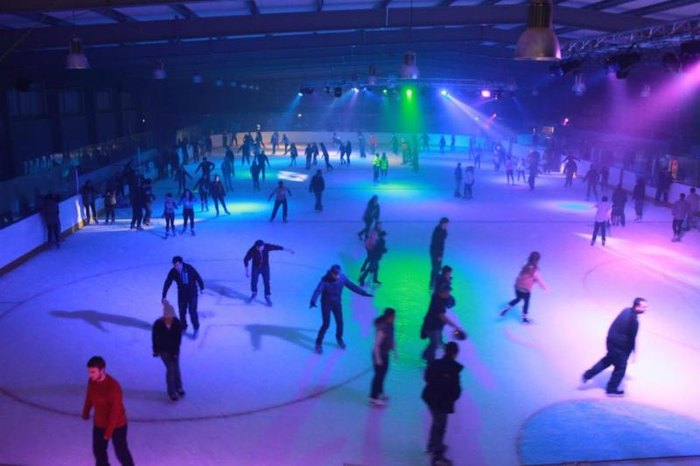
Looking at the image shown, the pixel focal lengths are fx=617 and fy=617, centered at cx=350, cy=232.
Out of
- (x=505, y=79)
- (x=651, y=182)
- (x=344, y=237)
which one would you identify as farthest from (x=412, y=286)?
(x=505, y=79)

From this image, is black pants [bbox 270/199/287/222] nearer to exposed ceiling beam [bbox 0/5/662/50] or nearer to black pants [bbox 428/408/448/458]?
exposed ceiling beam [bbox 0/5/662/50]

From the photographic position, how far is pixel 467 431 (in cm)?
688

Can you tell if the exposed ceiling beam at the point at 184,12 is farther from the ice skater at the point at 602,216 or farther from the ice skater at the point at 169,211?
the ice skater at the point at 602,216

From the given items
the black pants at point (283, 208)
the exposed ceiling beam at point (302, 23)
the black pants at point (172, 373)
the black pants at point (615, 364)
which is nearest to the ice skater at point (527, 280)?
the black pants at point (615, 364)

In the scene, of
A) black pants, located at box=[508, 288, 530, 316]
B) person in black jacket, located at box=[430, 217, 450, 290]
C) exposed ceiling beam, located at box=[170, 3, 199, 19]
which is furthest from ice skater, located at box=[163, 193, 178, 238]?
black pants, located at box=[508, 288, 530, 316]

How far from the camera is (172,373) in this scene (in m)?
7.36

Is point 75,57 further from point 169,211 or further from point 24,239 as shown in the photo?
point 169,211

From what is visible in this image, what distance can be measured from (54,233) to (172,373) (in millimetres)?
9695

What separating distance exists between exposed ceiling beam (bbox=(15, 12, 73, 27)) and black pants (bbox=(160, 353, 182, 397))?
885 centimetres

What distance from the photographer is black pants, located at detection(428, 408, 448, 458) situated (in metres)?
6.19

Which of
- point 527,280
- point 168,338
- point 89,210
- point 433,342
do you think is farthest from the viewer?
point 89,210

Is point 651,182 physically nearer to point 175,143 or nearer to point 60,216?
point 60,216

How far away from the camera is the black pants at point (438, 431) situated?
619 centimetres

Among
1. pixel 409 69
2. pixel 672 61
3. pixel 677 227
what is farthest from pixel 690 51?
pixel 409 69
